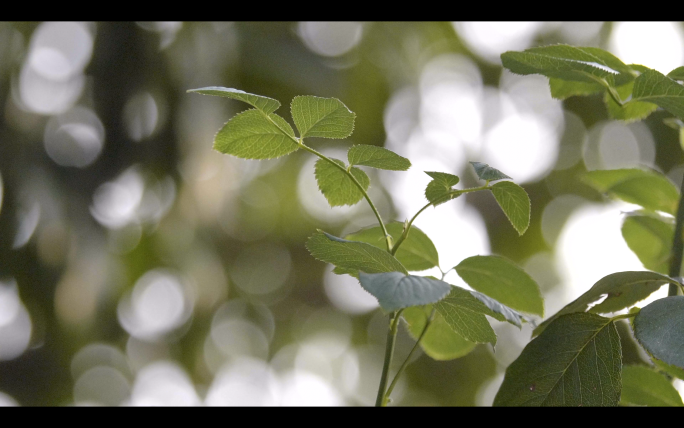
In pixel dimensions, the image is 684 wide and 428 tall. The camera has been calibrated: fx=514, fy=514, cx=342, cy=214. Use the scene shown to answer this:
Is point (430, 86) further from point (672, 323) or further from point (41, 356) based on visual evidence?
point (672, 323)

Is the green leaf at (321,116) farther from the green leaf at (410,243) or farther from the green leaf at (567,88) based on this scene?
the green leaf at (567,88)

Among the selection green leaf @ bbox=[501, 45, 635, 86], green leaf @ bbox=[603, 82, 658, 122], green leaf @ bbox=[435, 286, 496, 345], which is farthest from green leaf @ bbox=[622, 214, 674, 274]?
green leaf @ bbox=[435, 286, 496, 345]

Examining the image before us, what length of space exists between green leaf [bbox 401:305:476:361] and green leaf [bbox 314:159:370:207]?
15 cm

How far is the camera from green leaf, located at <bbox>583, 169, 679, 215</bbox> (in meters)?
A: 0.65

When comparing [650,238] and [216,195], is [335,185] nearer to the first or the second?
[650,238]

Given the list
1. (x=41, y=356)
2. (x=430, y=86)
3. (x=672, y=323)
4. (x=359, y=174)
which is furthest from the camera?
(x=430, y=86)

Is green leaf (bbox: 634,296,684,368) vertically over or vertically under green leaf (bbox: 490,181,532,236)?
under

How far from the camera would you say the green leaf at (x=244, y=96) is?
38 centimetres

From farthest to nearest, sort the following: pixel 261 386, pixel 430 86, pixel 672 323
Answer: pixel 430 86, pixel 261 386, pixel 672 323

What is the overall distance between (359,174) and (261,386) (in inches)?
205

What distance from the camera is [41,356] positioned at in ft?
14.3

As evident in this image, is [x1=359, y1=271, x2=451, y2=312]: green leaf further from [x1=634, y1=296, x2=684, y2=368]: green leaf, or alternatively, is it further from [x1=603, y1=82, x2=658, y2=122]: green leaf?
[x1=603, y1=82, x2=658, y2=122]: green leaf
